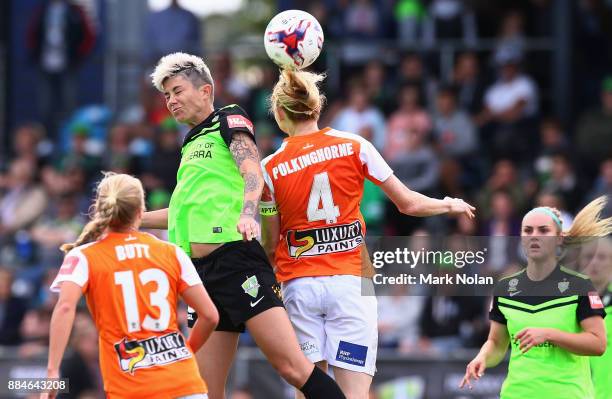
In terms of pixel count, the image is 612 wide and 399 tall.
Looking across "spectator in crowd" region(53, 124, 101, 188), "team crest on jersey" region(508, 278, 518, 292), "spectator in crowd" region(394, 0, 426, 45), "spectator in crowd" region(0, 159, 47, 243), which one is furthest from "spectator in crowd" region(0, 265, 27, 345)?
"team crest on jersey" region(508, 278, 518, 292)

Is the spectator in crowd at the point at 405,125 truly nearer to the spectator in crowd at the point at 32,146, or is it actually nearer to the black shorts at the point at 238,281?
the spectator in crowd at the point at 32,146

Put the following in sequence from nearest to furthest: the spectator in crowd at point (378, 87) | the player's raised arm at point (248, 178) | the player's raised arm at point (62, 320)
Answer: the player's raised arm at point (62, 320), the player's raised arm at point (248, 178), the spectator in crowd at point (378, 87)

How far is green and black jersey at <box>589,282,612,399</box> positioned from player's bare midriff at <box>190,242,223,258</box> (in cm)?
264

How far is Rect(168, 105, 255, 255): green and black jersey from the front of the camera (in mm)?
7445

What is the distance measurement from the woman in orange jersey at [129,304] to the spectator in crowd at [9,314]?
765 cm

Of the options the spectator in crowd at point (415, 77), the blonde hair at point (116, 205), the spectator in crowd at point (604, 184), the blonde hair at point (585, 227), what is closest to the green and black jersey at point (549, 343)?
the blonde hair at point (585, 227)

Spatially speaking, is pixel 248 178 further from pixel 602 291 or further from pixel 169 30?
pixel 169 30

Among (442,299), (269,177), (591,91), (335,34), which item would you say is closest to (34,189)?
(335,34)

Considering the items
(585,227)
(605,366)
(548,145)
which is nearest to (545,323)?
(585,227)

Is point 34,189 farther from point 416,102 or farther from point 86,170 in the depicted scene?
point 416,102

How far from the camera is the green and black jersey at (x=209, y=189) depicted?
745 centimetres

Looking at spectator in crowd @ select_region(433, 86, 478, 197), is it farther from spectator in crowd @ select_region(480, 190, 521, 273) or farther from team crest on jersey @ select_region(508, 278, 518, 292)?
team crest on jersey @ select_region(508, 278, 518, 292)

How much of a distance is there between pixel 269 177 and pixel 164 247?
47.2 inches

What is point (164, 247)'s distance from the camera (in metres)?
6.74
